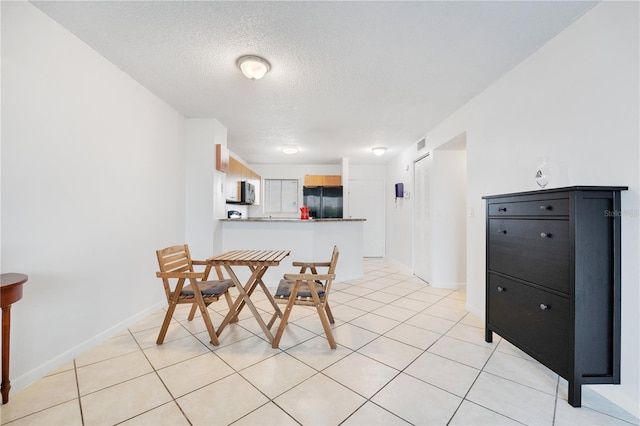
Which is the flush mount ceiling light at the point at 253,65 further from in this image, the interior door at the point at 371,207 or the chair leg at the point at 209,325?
the interior door at the point at 371,207

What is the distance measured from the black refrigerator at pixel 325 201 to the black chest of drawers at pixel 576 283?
478 cm

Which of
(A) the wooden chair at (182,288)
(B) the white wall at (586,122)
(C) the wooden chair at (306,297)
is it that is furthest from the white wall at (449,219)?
(A) the wooden chair at (182,288)

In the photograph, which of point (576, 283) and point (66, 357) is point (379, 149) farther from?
point (66, 357)

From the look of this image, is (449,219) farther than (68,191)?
Yes

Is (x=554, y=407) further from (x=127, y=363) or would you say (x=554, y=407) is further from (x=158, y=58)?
(x=158, y=58)

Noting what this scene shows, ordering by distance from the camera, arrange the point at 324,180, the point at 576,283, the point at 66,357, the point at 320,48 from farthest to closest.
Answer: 1. the point at 324,180
2. the point at 320,48
3. the point at 66,357
4. the point at 576,283

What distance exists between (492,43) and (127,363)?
370 centimetres

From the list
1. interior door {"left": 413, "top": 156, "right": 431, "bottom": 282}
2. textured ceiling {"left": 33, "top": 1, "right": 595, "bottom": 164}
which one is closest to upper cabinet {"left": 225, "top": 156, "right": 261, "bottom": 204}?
textured ceiling {"left": 33, "top": 1, "right": 595, "bottom": 164}

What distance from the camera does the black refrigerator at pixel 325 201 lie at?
650 centimetres

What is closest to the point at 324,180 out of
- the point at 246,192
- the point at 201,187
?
the point at 246,192

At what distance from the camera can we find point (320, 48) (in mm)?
2146

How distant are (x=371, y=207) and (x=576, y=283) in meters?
5.42

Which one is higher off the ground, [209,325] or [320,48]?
[320,48]

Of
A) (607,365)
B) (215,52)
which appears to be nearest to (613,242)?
(607,365)
